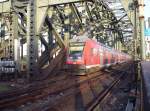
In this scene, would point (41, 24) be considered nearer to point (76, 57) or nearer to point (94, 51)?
point (76, 57)

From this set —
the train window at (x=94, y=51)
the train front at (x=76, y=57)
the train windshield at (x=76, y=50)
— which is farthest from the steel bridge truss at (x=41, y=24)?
the train window at (x=94, y=51)

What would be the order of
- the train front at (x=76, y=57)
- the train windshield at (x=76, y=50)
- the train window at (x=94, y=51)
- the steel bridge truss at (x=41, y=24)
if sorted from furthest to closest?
1. the train window at (x=94, y=51)
2. the train windshield at (x=76, y=50)
3. the train front at (x=76, y=57)
4. the steel bridge truss at (x=41, y=24)

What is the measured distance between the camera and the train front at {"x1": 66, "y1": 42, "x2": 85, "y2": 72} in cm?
2100

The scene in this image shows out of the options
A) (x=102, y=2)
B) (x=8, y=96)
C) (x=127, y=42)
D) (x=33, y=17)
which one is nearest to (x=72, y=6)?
(x=102, y=2)

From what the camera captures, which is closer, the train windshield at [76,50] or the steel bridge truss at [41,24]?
the steel bridge truss at [41,24]

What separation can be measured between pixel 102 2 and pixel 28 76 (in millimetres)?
11311

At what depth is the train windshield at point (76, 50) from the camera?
21219mm

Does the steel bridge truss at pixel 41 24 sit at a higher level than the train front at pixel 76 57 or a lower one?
higher

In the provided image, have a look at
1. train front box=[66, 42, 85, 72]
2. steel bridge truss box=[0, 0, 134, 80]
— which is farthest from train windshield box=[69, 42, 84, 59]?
steel bridge truss box=[0, 0, 134, 80]

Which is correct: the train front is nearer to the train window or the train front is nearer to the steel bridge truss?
the steel bridge truss

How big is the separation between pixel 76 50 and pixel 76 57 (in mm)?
528

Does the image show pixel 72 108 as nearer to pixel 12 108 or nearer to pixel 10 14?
pixel 12 108

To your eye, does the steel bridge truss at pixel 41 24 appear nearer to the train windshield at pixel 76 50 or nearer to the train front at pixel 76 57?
the train windshield at pixel 76 50

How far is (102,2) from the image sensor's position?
2694 cm
